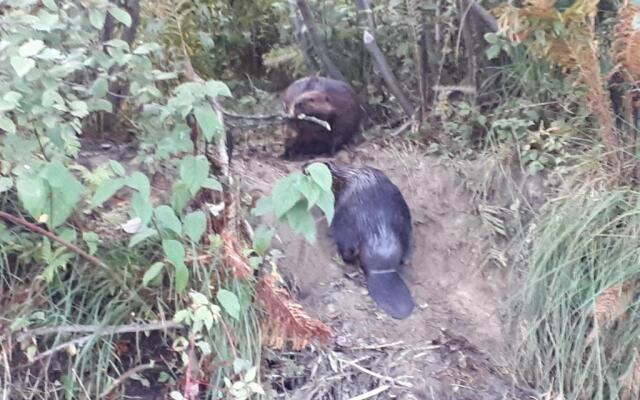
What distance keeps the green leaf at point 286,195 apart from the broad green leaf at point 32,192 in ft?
2.18

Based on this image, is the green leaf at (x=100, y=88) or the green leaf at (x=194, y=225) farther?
the green leaf at (x=100, y=88)

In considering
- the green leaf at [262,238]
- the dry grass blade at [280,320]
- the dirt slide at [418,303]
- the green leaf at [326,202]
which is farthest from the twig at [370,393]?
the green leaf at [326,202]

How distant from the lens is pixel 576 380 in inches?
141

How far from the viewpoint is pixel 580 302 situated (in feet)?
12.0

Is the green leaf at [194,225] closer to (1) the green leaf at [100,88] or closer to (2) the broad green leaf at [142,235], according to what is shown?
(2) the broad green leaf at [142,235]

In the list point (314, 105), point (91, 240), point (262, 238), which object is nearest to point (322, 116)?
point (314, 105)

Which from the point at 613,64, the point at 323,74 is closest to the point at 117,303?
the point at 613,64

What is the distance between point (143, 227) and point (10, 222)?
24.8 inches

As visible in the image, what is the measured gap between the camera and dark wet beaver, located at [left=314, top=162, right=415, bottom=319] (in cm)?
419

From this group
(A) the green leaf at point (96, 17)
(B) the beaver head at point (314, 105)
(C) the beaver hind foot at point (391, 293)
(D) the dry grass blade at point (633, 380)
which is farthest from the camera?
(B) the beaver head at point (314, 105)

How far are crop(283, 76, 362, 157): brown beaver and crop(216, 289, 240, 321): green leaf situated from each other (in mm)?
2016

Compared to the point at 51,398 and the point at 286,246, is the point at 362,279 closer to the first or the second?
the point at 286,246

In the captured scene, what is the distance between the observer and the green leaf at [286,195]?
2.97 m

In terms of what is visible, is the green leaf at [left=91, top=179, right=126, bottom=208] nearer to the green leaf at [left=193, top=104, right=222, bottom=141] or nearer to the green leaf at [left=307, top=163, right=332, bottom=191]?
the green leaf at [left=193, top=104, right=222, bottom=141]
